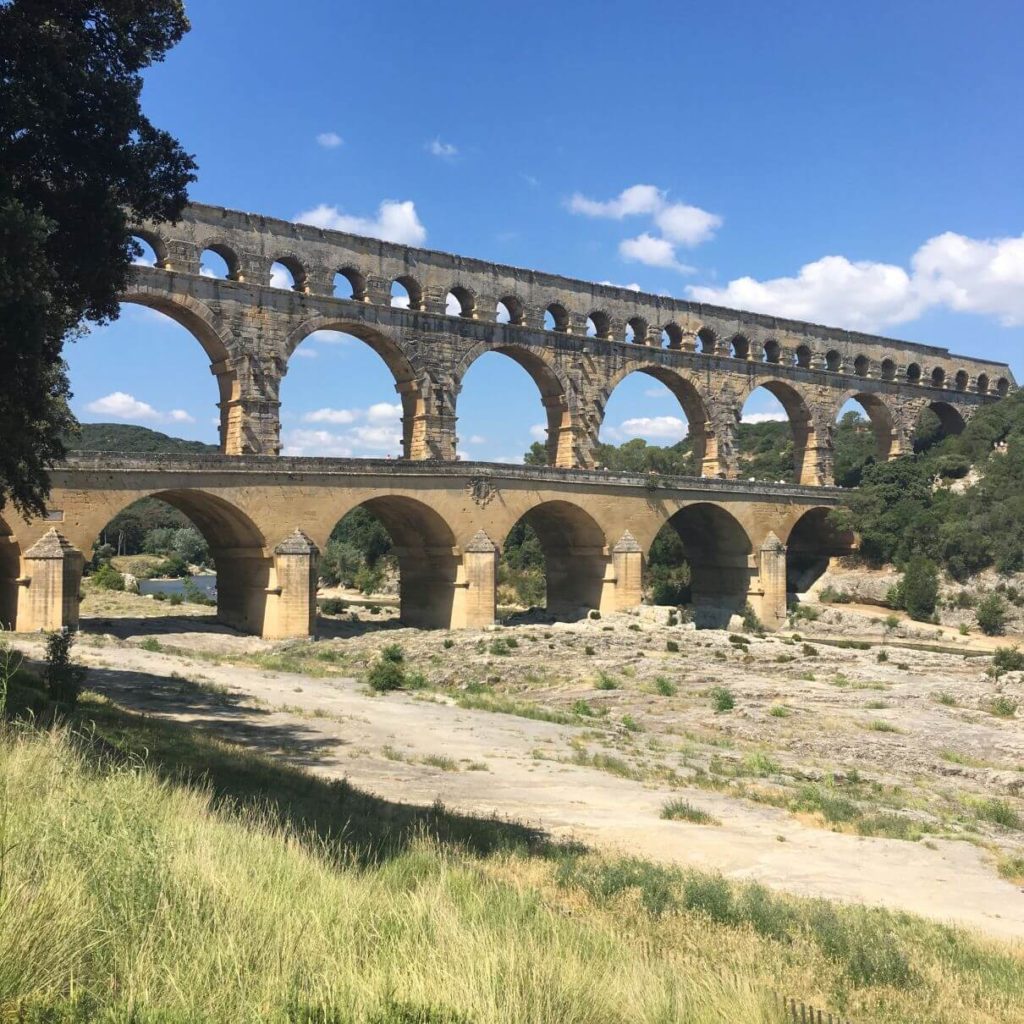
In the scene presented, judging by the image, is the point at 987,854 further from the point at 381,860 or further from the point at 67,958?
the point at 67,958

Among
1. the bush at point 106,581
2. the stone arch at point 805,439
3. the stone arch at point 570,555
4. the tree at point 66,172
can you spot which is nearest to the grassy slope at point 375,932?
the tree at point 66,172

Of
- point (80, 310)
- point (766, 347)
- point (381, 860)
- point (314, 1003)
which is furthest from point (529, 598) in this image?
point (314, 1003)

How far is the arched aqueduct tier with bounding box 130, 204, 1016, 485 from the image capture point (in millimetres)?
32094

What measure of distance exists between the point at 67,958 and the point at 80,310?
10.7 metres

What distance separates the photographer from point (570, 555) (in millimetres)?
39719

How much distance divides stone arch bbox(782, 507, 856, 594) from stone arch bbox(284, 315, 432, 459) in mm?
20198

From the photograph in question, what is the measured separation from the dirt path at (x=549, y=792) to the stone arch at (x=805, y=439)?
32.3 metres

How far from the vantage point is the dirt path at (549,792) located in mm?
9852

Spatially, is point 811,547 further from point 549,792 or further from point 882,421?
point 549,792

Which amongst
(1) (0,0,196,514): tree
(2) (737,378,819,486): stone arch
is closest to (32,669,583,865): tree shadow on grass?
(1) (0,0,196,514): tree

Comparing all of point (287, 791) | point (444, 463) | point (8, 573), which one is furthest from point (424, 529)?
point (287, 791)

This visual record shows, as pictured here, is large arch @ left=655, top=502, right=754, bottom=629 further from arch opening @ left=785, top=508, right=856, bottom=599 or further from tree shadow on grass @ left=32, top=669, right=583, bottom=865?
tree shadow on grass @ left=32, top=669, right=583, bottom=865

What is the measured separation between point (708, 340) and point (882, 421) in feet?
45.4

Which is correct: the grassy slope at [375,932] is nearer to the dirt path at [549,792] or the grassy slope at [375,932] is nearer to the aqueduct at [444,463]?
the dirt path at [549,792]
